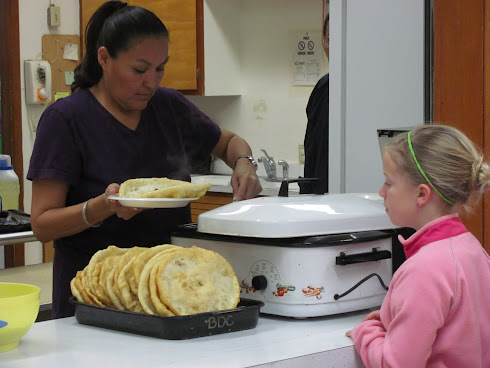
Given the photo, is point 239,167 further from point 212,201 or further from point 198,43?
point 198,43

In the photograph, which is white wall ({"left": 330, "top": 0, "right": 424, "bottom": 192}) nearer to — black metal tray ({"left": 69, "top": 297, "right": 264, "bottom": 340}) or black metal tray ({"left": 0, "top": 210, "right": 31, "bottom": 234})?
black metal tray ({"left": 69, "top": 297, "right": 264, "bottom": 340})

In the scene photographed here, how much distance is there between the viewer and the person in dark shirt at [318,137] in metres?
2.76

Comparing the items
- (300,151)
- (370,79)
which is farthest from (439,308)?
(300,151)

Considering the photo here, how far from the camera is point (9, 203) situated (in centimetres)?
360

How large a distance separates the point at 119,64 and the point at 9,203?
1.87 metres

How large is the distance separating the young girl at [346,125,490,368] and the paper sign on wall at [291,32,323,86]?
3.13m

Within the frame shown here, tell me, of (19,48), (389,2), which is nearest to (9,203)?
(19,48)

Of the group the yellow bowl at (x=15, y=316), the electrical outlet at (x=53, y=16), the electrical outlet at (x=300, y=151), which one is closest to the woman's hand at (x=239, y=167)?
the yellow bowl at (x=15, y=316)

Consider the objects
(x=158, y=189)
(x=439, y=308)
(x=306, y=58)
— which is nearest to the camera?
(x=439, y=308)

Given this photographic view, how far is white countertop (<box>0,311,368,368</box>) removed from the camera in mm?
1278

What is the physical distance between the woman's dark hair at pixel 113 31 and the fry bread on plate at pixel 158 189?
16.7 inches

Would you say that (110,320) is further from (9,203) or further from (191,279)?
(9,203)

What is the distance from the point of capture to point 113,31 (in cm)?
195

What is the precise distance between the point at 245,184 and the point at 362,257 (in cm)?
50
